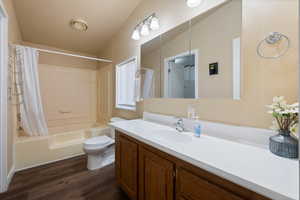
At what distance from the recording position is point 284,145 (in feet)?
2.42

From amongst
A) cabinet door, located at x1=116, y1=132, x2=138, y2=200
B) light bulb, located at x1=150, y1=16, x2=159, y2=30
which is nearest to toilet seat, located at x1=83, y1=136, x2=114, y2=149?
cabinet door, located at x1=116, y1=132, x2=138, y2=200

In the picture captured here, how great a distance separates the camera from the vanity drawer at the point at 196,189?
24.6 inches

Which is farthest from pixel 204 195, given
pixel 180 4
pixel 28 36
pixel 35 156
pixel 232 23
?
pixel 28 36

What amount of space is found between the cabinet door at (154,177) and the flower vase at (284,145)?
625 millimetres

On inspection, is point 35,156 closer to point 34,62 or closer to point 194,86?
point 34,62

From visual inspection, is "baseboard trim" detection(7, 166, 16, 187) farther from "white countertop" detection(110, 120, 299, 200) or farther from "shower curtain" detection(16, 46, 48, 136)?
"white countertop" detection(110, 120, 299, 200)

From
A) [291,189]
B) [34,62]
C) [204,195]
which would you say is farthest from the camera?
[34,62]

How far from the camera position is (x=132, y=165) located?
4.09 feet

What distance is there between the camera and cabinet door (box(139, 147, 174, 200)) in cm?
89

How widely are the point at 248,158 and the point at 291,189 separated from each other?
25 cm

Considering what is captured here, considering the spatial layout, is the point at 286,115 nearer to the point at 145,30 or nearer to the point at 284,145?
the point at 284,145

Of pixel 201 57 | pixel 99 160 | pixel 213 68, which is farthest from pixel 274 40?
pixel 99 160

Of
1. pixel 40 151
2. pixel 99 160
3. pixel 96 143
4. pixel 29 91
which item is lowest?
pixel 99 160

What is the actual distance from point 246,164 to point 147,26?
1.95 meters
